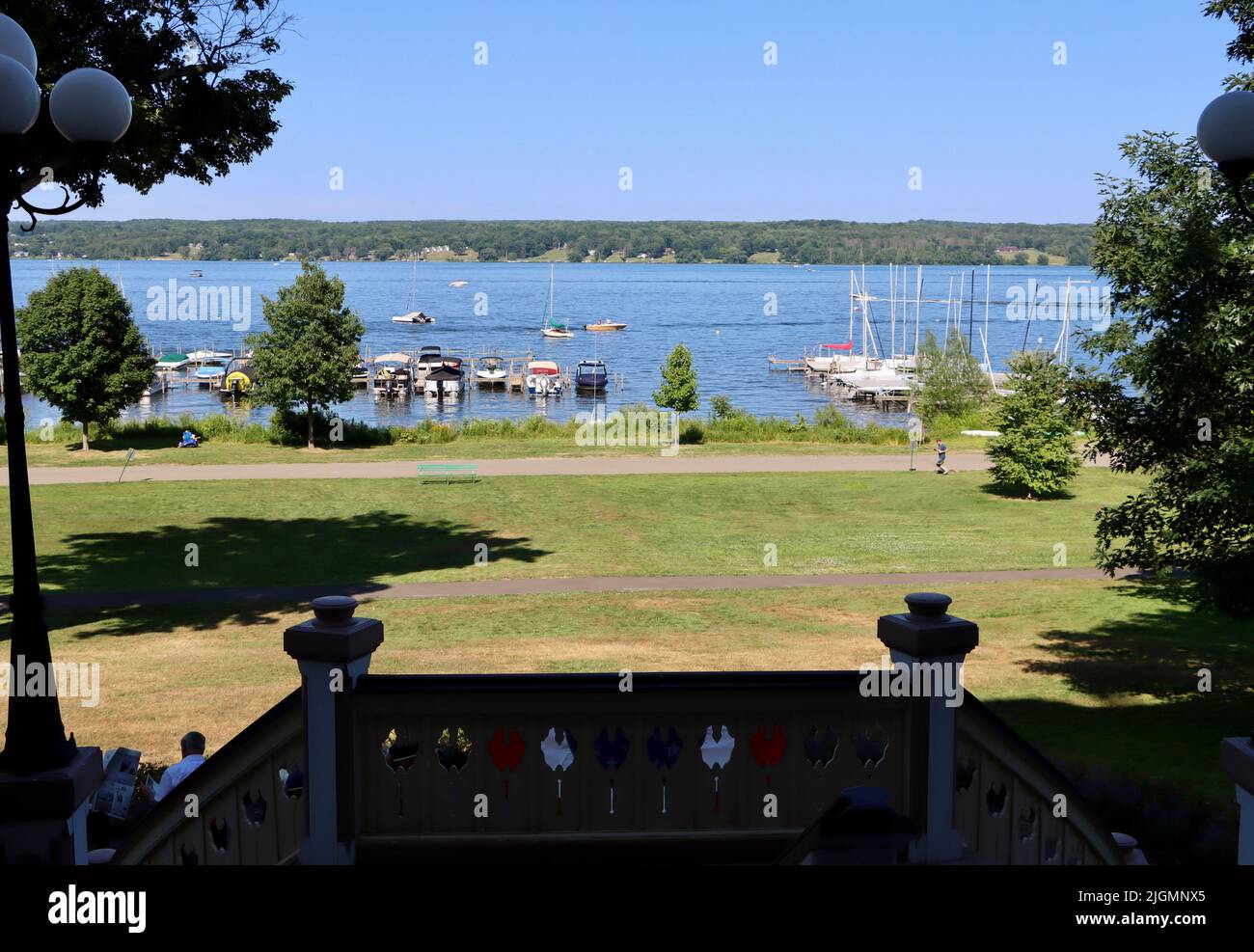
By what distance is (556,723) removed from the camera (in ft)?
21.0

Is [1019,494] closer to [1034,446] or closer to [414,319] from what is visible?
[1034,446]

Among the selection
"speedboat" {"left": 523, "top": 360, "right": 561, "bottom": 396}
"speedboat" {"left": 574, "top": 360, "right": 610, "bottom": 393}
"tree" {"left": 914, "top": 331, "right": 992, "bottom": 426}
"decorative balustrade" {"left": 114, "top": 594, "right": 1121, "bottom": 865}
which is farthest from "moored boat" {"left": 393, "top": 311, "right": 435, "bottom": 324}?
"decorative balustrade" {"left": 114, "top": 594, "right": 1121, "bottom": 865}

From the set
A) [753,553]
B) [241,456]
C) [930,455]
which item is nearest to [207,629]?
[753,553]

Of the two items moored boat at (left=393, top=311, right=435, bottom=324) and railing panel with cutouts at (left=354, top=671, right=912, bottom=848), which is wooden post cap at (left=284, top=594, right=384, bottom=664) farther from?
moored boat at (left=393, top=311, right=435, bottom=324)

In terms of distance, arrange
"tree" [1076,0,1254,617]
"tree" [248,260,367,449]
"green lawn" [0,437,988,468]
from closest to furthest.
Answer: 1. "tree" [1076,0,1254,617]
2. "green lawn" [0,437,988,468]
3. "tree" [248,260,367,449]

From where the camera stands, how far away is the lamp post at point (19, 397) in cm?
542

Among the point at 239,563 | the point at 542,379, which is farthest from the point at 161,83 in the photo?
the point at 542,379

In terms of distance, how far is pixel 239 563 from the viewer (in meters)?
23.6

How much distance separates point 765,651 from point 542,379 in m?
69.0

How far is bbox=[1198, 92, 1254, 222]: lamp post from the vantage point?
6.54 m

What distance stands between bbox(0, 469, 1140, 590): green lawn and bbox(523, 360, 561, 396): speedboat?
167ft
